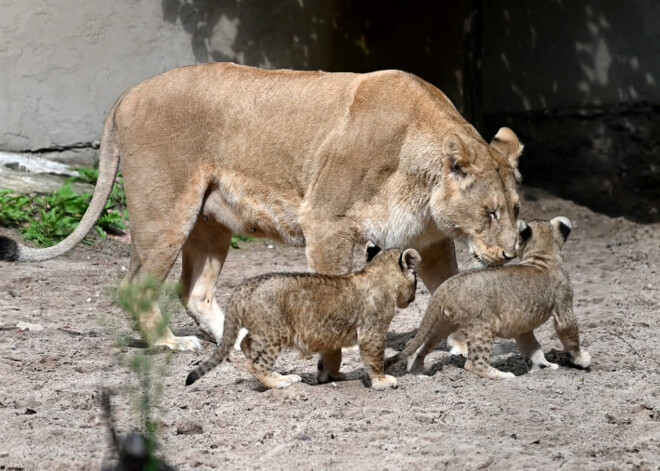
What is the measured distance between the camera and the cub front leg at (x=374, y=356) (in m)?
5.54

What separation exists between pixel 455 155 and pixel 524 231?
0.65 m

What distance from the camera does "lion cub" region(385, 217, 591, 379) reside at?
570 cm

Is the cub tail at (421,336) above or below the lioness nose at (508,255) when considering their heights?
below

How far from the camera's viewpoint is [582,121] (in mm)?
12461

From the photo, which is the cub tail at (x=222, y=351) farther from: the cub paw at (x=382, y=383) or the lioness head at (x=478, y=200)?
the lioness head at (x=478, y=200)

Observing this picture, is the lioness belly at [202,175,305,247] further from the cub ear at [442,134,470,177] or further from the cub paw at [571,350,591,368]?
the cub paw at [571,350,591,368]

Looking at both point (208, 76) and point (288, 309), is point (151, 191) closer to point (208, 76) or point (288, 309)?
point (208, 76)

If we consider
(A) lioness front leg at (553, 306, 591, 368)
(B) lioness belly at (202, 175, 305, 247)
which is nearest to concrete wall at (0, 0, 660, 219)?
(B) lioness belly at (202, 175, 305, 247)

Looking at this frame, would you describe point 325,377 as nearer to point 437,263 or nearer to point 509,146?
point 437,263

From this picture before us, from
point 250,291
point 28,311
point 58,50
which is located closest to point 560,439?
point 250,291

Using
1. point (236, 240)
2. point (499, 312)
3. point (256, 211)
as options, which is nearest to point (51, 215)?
point (236, 240)

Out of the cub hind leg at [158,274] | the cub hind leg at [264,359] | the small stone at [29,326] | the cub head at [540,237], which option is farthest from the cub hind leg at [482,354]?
the small stone at [29,326]

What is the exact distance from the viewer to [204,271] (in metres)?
7.65

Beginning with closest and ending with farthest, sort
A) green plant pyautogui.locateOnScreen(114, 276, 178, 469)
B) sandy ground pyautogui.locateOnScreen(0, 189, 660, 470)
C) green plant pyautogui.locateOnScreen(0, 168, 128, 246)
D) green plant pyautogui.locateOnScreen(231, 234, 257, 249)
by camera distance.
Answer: green plant pyautogui.locateOnScreen(114, 276, 178, 469) < sandy ground pyautogui.locateOnScreen(0, 189, 660, 470) < green plant pyautogui.locateOnScreen(0, 168, 128, 246) < green plant pyautogui.locateOnScreen(231, 234, 257, 249)
